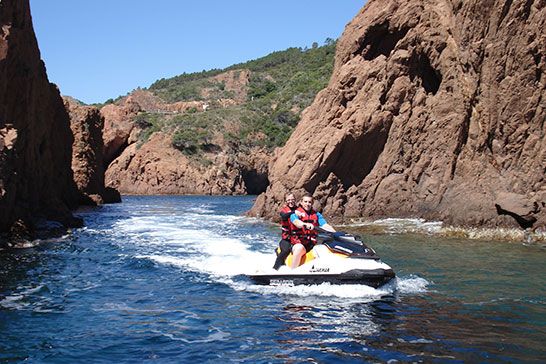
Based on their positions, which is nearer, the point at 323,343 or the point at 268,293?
the point at 323,343

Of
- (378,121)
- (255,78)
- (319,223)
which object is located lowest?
(319,223)

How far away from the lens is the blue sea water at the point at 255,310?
7.59m

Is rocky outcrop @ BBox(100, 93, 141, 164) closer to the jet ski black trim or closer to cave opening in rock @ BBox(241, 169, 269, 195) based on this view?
cave opening in rock @ BBox(241, 169, 269, 195)

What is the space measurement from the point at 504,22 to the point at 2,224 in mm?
19522

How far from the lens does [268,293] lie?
11.3m

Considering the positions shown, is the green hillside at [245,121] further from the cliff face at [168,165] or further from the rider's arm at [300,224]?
the rider's arm at [300,224]

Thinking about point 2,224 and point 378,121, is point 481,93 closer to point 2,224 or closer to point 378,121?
point 378,121

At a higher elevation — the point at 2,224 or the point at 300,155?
the point at 300,155

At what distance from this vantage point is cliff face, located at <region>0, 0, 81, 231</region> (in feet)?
59.6

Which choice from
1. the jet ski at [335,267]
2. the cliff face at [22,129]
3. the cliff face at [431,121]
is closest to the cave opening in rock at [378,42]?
the cliff face at [431,121]

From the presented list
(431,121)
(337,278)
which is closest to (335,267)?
(337,278)

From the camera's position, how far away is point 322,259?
37.5 ft

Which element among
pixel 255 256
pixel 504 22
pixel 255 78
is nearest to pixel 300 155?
pixel 504 22

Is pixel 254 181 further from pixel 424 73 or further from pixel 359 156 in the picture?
pixel 424 73
